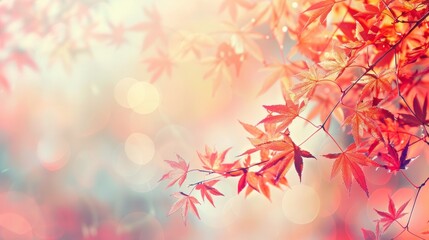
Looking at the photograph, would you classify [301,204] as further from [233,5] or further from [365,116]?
[365,116]

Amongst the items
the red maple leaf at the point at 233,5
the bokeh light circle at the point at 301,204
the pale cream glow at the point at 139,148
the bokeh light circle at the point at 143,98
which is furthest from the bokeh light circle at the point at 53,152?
the red maple leaf at the point at 233,5

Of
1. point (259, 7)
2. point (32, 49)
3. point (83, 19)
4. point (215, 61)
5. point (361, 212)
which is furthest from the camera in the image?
point (361, 212)

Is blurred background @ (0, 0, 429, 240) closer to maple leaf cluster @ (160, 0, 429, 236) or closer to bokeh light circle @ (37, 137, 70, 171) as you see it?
bokeh light circle @ (37, 137, 70, 171)

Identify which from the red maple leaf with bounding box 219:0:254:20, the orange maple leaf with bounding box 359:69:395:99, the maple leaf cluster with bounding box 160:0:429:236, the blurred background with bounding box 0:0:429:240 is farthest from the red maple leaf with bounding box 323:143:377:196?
the blurred background with bounding box 0:0:429:240

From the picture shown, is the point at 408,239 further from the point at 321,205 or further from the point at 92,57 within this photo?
the point at 92,57

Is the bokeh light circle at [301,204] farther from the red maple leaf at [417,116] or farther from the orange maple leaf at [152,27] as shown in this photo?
the red maple leaf at [417,116]

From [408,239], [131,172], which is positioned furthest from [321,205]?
[131,172]

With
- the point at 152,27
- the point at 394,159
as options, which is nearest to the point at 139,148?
the point at 152,27
